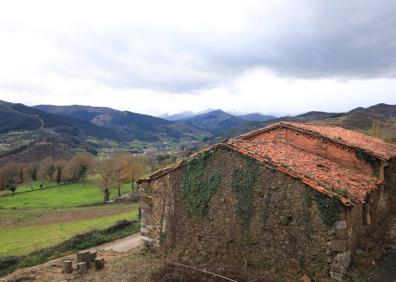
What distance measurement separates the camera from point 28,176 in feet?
295

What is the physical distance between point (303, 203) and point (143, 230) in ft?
25.7

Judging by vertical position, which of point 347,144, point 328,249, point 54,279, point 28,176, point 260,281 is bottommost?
point 28,176

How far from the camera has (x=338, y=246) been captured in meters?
11.8

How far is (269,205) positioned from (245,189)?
1.13 meters

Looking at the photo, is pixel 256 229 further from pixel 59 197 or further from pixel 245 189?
pixel 59 197

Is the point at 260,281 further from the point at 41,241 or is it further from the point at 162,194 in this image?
the point at 41,241

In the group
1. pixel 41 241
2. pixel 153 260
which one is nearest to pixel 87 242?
pixel 41 241

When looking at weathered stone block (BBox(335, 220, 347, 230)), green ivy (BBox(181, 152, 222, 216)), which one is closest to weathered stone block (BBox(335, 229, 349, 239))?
weathered stone block (BBox(335, 220, 347, 230))

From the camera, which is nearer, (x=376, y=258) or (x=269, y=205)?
(x=269, y=205)

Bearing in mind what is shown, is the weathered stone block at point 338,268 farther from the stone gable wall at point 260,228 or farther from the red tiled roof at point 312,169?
the red tiled roof at point 312,169

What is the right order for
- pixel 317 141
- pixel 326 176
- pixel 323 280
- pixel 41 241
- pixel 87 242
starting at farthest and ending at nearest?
1. pixel 41 241
2. pixel 87 242
3. pixel 317 141
4. pixel 326 176
5. pixel 323 280

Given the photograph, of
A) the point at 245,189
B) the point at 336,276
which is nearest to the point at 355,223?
the point at 336,276

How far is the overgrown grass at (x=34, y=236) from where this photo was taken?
27.0 m

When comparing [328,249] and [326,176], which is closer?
[328,249]
